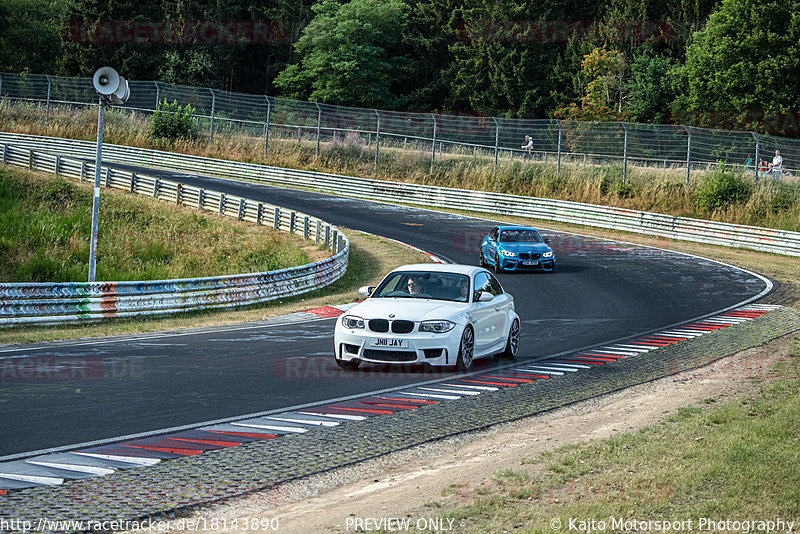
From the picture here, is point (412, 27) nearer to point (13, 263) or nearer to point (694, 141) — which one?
point (694, 141)

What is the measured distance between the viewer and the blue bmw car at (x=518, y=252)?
89.7 ft

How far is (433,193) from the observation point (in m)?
45.7

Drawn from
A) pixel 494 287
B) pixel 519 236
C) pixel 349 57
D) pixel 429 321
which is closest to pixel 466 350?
pixel 429 321

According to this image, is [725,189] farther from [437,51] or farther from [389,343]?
[437,51]

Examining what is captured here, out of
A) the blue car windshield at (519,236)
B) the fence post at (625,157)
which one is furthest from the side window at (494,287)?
the fence post at (625,157)

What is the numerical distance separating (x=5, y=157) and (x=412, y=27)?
50.3m

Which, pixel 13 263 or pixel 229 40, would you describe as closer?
pixel 13 263

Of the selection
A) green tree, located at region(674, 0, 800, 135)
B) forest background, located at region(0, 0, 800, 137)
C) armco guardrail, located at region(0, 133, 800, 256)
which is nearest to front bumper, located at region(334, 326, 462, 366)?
armco guardrail, located at region(0, 133, 800, 256)

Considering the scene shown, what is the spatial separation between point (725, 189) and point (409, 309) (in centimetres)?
3107

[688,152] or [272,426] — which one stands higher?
[688,152]

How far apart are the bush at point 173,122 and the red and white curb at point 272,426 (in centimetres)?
4432

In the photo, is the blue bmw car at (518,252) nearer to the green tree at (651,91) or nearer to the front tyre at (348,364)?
the front tyre at (348,364)

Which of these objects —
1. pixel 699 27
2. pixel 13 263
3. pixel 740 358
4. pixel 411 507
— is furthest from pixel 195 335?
pixel 699 27

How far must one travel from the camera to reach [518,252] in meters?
27.4
